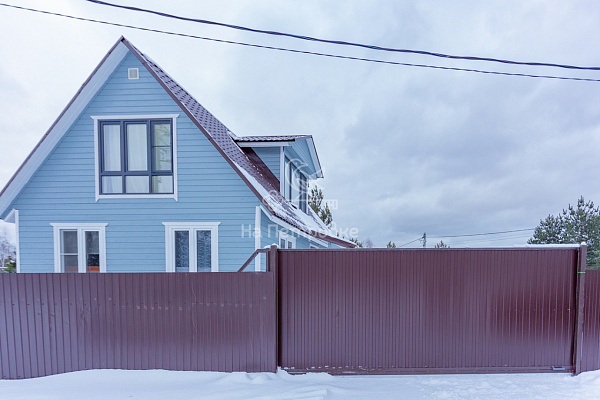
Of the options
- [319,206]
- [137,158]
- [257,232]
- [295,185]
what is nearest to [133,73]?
[137,158]

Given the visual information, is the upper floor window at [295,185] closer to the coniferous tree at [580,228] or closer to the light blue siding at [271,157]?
the light blue siding at [271,157]

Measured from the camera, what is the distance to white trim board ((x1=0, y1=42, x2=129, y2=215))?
19.8 feet

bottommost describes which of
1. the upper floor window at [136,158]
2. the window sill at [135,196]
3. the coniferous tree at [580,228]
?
the coniferous tree at [580,228]

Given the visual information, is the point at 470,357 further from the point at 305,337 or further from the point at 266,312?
the point at 266,312

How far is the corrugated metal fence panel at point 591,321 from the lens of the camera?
4.05m

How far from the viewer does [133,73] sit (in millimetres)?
6254

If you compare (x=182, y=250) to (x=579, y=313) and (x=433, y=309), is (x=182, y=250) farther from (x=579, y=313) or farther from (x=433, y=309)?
(x=579, y=313)

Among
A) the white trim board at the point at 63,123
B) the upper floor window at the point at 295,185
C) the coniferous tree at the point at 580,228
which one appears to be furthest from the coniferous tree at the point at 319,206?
the coniferous tree at the point at 580,228

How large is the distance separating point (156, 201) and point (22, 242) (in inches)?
134

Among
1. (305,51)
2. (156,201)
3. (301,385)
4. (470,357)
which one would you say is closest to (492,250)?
(470,357)

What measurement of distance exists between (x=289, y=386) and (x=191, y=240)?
3961mm

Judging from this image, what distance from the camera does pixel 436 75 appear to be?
1485 cm

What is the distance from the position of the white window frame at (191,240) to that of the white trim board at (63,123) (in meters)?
3.25

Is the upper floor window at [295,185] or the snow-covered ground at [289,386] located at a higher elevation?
the upper floor window at [295,185]
